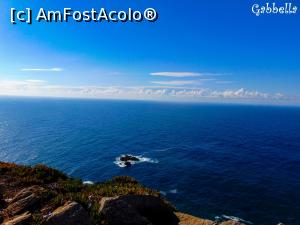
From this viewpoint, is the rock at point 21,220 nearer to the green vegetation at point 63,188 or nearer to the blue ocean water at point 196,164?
the green vegetation at point 63,188

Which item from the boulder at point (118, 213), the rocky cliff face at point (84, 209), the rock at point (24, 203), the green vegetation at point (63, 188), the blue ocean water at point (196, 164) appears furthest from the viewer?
the blue ocean water at point (196, 164)

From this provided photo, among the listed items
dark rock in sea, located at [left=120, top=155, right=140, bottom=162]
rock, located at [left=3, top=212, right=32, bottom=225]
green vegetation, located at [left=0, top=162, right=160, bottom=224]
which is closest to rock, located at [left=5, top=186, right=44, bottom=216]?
green vegetation, located at [left=0, top=162, right=160, bottom=224]

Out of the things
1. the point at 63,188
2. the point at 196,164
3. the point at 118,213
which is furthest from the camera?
the point at 196,164

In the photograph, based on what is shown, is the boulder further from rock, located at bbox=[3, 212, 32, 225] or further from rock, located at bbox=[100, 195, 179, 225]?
rock, located at bbox=[3, 212, 32, 225]

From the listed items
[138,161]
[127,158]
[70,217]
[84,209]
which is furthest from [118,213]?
[127,158]

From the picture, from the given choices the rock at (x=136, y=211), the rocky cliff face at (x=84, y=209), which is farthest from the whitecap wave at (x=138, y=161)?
the rock at (x=136, y=211)

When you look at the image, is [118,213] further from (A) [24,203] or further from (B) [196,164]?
(B) [196,164]

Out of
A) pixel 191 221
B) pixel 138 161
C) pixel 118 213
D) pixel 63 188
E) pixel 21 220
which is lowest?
pixel 138 161
